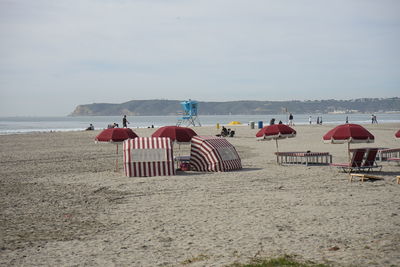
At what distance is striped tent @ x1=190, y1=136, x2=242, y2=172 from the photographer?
15.3 m

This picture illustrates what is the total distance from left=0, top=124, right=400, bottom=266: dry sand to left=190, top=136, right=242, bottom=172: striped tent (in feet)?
2.22

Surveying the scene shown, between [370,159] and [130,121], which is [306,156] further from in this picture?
[130,121]

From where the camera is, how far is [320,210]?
9234 mm

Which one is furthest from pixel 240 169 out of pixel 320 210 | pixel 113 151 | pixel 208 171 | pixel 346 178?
pixel 113 151

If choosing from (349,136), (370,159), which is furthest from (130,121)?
(349,136)

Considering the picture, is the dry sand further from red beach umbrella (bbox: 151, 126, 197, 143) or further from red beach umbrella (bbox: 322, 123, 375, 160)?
red beach umbrella (bbox: 151, 126, 197, 143)

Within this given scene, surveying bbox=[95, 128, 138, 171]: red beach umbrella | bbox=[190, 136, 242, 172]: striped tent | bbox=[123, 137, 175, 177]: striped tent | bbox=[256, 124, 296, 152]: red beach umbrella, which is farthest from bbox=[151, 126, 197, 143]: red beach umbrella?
bbox=[256, 124, 296, 152]: red beach umbrella

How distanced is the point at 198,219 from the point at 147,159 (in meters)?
6.04

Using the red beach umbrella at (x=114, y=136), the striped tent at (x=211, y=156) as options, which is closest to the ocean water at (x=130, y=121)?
the red beach umbrella at (x=114, y=136)

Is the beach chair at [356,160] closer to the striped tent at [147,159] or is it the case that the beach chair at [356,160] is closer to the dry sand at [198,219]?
the dry sand at [198,219]

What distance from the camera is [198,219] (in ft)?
28.6

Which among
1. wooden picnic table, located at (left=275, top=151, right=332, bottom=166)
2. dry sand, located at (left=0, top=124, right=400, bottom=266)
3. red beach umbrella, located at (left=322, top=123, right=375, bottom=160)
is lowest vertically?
dry sand, located at (left=0, top=124, right=400, bottom=266)

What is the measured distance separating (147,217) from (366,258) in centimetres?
409

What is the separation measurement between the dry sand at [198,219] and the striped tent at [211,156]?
677mm
